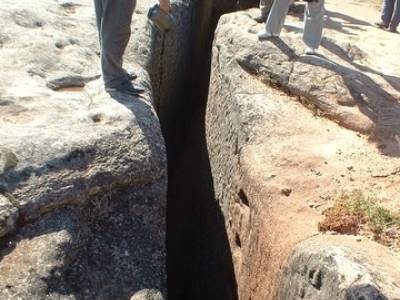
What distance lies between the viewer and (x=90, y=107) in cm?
474

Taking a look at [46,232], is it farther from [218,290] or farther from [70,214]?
[218,290]

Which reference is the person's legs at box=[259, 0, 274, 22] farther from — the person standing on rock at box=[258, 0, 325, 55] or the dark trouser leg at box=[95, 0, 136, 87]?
the dark trouser leg at box=[95, 0, 136, 87]

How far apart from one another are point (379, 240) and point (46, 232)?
7.07 ft

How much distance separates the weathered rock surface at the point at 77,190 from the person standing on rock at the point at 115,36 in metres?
0.12

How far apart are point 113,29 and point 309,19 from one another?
8.97 feet

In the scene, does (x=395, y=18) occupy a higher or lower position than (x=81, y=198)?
higher

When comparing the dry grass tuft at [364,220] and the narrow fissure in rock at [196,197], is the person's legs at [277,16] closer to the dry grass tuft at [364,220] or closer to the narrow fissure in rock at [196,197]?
the narrow fissure in rock at [196,197]

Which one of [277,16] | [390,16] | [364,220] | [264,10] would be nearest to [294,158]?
[364,220]

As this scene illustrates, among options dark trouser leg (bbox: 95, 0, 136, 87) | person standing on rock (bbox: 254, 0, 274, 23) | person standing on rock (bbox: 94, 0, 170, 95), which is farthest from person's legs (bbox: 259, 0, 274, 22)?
dark trouser leg (bbox: 95, 0, 136, 87)

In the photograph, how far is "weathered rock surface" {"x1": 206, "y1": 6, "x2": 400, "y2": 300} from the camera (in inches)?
154

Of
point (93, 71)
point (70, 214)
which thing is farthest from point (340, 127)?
point (70, 214)

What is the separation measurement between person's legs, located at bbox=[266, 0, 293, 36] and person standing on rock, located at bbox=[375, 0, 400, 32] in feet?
7.92

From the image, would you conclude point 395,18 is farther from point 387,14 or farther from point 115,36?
point 115,36

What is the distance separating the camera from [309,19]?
653cm
